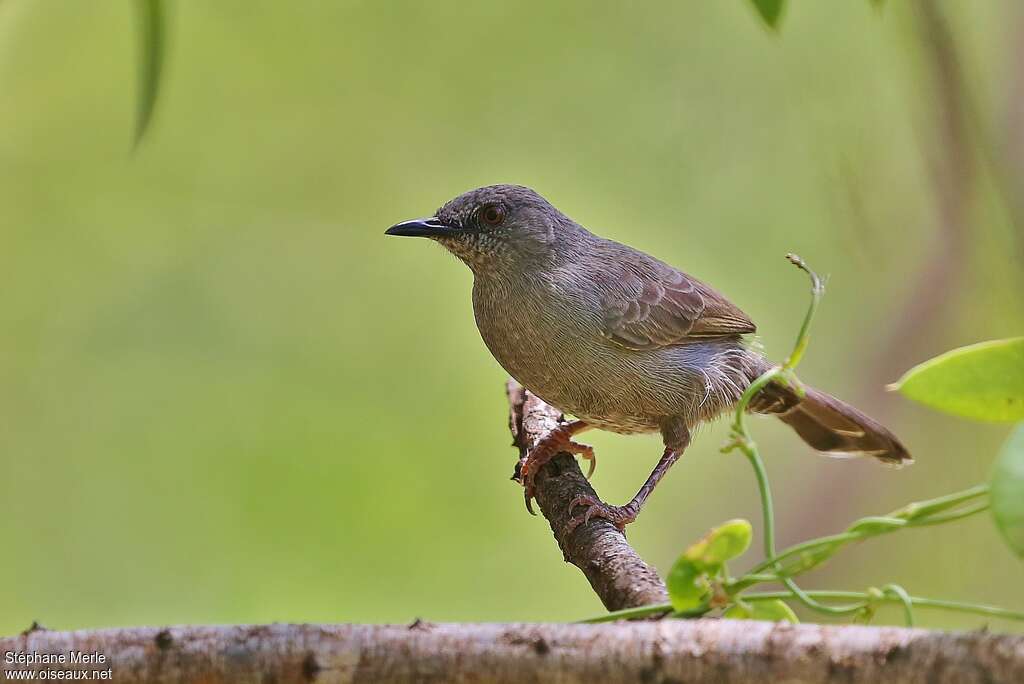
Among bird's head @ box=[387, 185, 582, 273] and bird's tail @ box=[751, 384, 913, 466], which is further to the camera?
bird's tail @ box=[751, 384, 913, 466]

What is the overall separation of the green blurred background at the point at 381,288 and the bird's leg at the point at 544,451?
6.45ft

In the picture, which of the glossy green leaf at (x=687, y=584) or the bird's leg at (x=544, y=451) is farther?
the bird's leg at (x=544, y=451)

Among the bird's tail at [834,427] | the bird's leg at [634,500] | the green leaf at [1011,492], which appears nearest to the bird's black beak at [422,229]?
the bird's leg at [634,500]

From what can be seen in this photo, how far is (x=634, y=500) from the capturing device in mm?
4426

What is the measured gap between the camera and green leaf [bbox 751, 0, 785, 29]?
5.28 ft

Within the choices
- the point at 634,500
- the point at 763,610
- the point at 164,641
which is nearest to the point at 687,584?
the point at 763,610

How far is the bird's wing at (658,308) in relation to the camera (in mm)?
4668

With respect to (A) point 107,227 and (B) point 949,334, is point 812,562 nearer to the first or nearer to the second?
(B) point 949,334

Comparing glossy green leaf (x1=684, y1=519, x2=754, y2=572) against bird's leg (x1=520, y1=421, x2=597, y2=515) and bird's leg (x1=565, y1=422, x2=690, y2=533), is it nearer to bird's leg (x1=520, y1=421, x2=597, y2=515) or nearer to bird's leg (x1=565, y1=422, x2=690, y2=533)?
bird's leg (x1=565, y1=422, x2=690, y2=533)

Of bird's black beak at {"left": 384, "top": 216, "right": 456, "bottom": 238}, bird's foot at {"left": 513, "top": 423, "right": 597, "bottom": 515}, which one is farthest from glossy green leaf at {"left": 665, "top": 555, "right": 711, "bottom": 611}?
bird's black beak at {"left": 384, "top": 216, "right": 456, "bottom": 238}

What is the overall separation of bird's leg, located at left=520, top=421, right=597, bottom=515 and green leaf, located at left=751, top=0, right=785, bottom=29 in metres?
3.18

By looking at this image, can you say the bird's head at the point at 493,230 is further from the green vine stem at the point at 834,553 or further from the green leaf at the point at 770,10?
the green leaf at the point at 770,10

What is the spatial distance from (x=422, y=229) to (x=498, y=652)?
10.6 feet

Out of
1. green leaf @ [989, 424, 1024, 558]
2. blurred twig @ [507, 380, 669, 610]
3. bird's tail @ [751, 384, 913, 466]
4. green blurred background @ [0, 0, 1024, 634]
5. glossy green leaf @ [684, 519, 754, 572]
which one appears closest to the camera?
green leaf @ [989, 424, 1024, 558]
